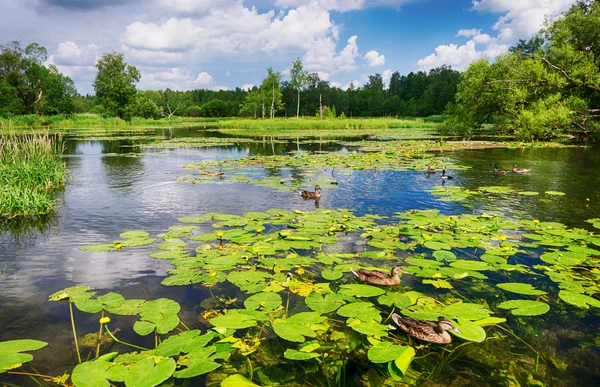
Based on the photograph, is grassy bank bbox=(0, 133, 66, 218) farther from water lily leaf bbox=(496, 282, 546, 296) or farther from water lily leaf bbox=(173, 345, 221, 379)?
water lily leaf bbox=(496, 282, 546, 296)

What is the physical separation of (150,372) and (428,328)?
90.9 inches

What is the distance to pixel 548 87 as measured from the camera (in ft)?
68.1

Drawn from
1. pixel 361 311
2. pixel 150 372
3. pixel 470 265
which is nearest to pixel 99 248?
pixel 150 372

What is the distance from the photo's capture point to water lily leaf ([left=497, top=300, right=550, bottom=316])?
3.51 metres

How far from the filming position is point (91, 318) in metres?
3.73

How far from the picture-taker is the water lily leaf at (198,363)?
2.70m

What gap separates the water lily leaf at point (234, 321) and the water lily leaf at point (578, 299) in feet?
10.9

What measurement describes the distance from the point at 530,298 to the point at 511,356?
1255 mm

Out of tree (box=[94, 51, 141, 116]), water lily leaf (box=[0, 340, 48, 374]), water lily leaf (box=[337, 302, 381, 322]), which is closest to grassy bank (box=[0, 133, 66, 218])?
water lily leaf (box=[0, 340, 48, 374])

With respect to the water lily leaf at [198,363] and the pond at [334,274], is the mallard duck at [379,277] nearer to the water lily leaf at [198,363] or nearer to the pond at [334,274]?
the pond at [334,274]

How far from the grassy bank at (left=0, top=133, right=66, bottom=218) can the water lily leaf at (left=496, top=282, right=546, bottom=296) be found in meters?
8.96

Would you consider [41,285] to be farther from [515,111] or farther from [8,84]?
[8,84]

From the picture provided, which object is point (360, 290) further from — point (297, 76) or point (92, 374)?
point (297, 76)

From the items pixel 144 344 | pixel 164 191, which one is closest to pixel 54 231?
pixel 164 191
